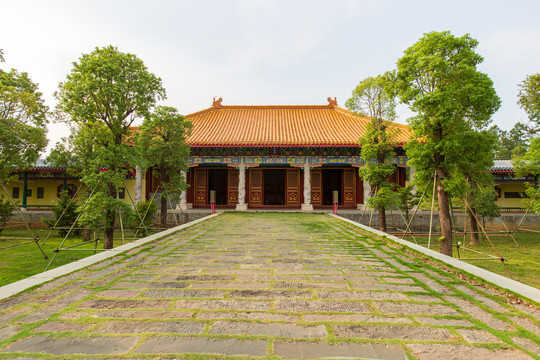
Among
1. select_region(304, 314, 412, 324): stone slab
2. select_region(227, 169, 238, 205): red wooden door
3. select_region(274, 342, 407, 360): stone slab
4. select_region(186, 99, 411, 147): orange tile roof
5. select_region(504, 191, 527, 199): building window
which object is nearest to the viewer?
select_region(274, 342, 407, 360): stone slab

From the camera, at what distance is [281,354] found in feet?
6.32

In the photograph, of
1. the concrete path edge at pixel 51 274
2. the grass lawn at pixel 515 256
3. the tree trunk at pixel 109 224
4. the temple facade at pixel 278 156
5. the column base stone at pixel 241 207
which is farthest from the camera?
the column base stone at pixel 241 207

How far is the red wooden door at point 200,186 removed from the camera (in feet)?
49.8

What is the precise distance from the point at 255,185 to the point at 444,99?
1057 centimetres

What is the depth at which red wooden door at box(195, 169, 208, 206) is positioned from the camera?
15.2 metres

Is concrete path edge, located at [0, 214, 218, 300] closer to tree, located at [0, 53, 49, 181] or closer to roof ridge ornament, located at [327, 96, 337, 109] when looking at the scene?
tree, located at [0, 53, 49, 181]

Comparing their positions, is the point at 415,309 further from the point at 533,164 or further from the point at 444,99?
the point at 533,164

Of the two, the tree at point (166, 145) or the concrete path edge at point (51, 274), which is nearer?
the concrete path edge at point (51, 274)

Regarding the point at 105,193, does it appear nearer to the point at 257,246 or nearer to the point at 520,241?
the point at 257,246

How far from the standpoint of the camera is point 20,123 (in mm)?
9359

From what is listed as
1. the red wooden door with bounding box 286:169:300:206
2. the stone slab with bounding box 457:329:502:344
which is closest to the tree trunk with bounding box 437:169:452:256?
the stone slab with bounding box 457:329:502:344

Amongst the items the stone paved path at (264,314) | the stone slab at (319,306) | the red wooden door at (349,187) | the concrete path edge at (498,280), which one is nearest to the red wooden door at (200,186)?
the red wooden door at (349,187)

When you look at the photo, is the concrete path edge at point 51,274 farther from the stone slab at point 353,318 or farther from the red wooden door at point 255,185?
the red wooden door at point 255,185

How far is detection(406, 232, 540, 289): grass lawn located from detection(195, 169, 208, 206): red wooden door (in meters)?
10.3
